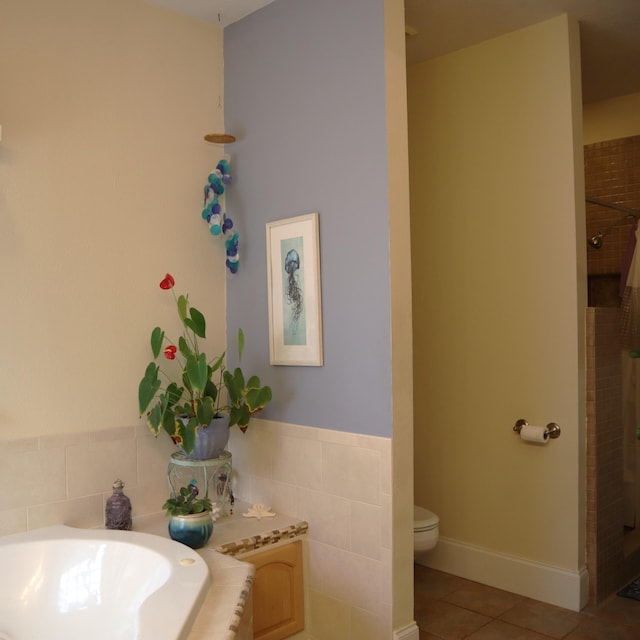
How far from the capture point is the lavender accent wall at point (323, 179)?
2520 millimetres

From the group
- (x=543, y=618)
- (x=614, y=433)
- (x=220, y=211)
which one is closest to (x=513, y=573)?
(x=543, y=618)

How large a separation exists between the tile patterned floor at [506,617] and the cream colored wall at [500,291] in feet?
0.58

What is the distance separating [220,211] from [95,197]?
0.55 meters

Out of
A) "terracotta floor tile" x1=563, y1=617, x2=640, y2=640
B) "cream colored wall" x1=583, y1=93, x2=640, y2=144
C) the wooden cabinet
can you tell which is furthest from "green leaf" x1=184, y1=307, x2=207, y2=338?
"cream colored wall" x1=583, y1=93, x2=640, y2=144

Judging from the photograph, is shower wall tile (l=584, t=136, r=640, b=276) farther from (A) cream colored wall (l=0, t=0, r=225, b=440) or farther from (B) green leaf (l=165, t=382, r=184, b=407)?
(B) green leaf (l=165, t=382, r=184, b=407)

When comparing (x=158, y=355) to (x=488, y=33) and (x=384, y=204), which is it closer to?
(x=384, y=204)

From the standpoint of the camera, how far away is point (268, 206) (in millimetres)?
2945

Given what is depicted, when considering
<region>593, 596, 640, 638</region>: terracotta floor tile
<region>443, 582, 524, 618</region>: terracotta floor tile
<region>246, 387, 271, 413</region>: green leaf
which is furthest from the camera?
<region>443, 582, 524, 618</region>: terracotta floor tile

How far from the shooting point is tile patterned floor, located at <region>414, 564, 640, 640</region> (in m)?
2.80

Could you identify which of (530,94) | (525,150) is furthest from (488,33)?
(525,150)

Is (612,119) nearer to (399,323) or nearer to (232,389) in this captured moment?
(399,323)

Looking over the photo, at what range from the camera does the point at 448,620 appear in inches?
116

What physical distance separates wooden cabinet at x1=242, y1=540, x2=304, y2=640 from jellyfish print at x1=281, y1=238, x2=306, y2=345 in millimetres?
844

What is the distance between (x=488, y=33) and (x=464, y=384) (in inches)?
68.8
